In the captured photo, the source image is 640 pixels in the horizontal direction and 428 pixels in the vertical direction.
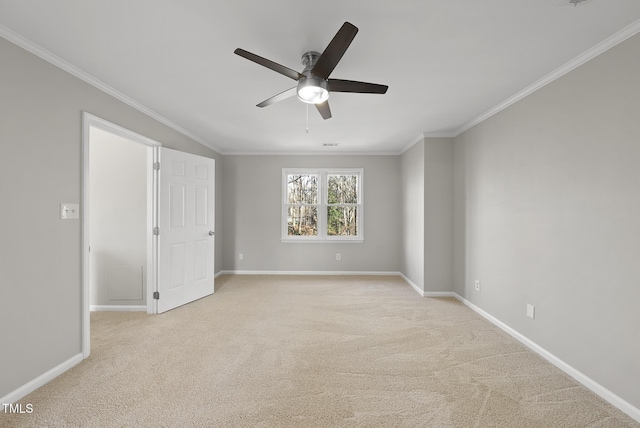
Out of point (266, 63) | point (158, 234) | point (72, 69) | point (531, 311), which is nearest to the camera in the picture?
point (266, 63)

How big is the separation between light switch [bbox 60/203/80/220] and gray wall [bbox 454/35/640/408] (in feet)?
13.4

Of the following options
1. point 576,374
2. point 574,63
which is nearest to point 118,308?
point 576,374

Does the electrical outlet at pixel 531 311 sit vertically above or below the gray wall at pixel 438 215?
below

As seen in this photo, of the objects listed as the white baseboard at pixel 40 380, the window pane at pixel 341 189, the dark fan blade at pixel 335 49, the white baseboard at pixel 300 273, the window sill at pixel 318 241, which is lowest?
the white baseboard at pixel 40 380

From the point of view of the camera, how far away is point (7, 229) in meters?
1.95

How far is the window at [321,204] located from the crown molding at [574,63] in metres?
2.92

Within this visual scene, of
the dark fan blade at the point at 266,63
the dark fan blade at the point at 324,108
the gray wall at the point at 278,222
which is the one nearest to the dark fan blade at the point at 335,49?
the dark fan blade at the point at 266,63

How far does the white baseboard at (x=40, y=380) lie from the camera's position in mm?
1937

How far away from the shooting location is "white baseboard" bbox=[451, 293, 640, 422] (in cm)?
188

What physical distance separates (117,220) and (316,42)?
11.1ft

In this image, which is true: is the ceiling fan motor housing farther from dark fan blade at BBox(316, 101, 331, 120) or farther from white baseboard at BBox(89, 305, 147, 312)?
white baseboard at BBox(89, 305, 147, 312)

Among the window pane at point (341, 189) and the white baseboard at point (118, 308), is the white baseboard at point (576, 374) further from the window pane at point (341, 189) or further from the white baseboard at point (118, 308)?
the white baseboard at point (118, 308)

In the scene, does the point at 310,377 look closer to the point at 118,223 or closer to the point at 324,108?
the point at 324,108

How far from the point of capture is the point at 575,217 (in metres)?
2.30
